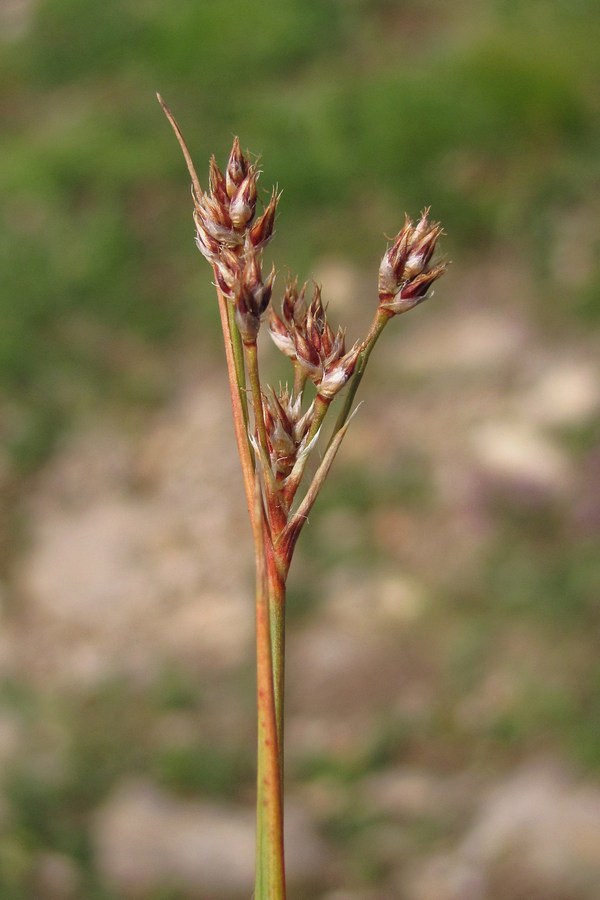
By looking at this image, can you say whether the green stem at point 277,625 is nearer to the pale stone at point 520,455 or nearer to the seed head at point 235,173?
the seed head at point 235,173

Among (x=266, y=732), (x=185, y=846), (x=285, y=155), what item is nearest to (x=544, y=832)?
(x=185, y=846)

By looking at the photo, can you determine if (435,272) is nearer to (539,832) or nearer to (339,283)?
(539,832)

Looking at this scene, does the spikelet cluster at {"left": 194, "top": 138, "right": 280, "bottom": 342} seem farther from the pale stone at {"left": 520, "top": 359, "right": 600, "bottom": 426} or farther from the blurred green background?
the pale stone at {"left": 520, "top": 359, "right": 600, "bottom": 426}

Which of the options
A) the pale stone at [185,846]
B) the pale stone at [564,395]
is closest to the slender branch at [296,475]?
the pale stone at [185,846]

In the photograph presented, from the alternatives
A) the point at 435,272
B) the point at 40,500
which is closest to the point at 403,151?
the point at 40,500

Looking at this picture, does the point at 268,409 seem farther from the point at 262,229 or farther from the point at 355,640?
the point at 355,640
